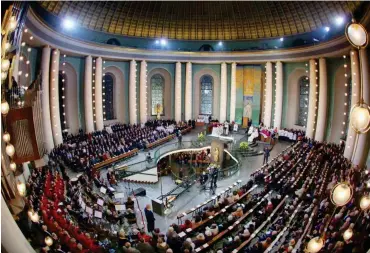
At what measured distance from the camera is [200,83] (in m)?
37.5

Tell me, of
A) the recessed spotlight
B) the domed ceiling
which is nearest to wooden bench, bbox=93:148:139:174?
the domed ceiling

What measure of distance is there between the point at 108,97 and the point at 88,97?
14.6 ft

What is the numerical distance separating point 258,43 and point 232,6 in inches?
219

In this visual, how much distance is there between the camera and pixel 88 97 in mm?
29219

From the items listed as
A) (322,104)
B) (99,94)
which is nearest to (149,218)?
(99,94)

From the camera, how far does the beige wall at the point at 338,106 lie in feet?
86.3

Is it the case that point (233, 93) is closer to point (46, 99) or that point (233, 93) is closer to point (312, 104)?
point (312, 104)

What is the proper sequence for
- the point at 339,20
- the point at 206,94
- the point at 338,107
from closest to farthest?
the point at 339,20
the point at 338,107
the point at 206,94

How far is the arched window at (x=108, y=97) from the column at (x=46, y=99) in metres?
10.6

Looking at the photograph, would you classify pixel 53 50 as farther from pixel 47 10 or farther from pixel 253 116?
pixel 253 116

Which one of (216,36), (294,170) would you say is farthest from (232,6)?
(294,170)

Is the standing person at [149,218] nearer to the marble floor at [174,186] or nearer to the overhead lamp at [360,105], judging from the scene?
the marble floor at [174,186]

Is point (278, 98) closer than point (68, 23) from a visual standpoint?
No

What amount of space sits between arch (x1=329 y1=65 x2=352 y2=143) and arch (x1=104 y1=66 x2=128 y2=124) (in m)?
22.4
